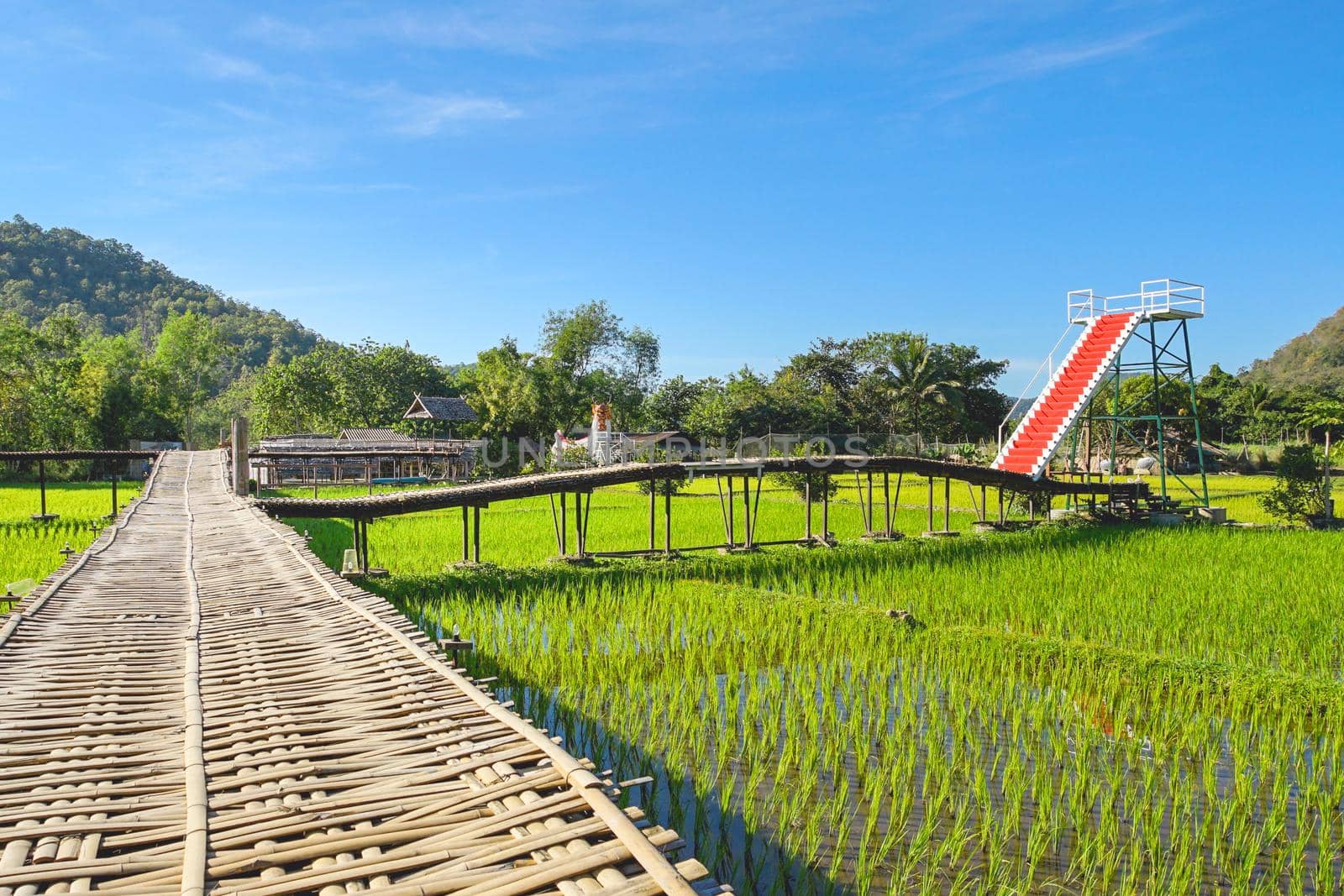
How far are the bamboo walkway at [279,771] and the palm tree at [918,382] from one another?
1253 inches

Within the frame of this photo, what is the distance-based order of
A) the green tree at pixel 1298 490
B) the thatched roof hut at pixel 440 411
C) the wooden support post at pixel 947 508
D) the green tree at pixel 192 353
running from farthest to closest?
the green tree at pixel 192 353
the thatched roof hut at pixel 440 411
the green tree at pixel 1298 490
the wooden support post at pixel 947 508

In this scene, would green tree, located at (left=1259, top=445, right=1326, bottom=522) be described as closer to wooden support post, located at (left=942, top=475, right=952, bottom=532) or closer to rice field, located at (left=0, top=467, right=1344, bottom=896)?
rice field, located at (left=0, top=467, right=1344, bottom=896)

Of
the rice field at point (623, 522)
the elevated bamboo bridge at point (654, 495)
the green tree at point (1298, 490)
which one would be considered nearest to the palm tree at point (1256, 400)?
the rice field at point (623, 522)

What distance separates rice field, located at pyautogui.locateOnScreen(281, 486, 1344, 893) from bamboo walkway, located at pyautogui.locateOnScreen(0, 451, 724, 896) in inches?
54.0

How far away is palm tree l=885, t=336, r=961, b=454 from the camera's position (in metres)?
34.8

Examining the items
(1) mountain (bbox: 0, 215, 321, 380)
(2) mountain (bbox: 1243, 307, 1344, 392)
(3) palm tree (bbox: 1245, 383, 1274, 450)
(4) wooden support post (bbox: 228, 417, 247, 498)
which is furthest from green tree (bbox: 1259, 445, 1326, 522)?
(1) mountain (bbox: 0, 215, 321, 380)

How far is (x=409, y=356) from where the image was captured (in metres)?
43.5

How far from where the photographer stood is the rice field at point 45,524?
11023mm

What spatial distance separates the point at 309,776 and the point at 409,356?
A: 42417 millimetres

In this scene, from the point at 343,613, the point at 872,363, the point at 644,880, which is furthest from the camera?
the point at 872,363

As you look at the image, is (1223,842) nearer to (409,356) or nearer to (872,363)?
(872,363)

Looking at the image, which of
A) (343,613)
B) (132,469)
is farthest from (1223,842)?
(132,469)

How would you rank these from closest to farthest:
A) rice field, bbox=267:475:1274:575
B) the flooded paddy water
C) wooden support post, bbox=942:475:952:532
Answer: the flooded paddy water < rice field, bbox=267:475:1274:575 < wooden support post, bbox=942:475:952:532

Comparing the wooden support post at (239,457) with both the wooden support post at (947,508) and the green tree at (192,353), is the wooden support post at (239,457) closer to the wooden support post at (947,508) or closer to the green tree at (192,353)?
the wooden support post at (947,508)
